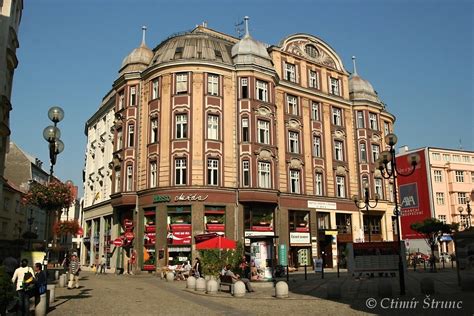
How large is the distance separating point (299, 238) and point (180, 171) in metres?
12.6

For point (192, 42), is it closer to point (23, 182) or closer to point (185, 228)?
point (185, 228)

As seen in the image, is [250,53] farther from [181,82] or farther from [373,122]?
[373,122]

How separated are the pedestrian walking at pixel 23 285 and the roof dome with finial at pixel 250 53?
28.6 meters

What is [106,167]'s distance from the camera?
46531 millimetres

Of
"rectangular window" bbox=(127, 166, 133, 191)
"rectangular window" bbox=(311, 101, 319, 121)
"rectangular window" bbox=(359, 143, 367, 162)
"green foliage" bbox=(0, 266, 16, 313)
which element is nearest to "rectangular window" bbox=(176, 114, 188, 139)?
"rectangular window" bbox=(127, 166, 133, 191)

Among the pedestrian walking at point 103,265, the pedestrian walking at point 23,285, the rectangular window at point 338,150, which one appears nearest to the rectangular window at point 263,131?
the rectangular window at point 338,150

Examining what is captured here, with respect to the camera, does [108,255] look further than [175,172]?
Yes

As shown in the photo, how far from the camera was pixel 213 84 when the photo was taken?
3809 centimetres

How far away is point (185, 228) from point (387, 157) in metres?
17.6

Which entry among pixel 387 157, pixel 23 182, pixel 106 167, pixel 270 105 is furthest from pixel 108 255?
pixel 23 182

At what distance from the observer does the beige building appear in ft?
92.9

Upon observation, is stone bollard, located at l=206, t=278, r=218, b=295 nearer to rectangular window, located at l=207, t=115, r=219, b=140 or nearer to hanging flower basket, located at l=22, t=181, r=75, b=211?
hanging flower basket, located at l=22, t=181, r=75, b=211

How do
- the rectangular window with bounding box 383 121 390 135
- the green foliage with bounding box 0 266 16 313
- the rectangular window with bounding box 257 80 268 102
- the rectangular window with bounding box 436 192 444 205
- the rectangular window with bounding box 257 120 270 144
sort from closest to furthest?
the green foliage with bounding box 0 266 16 313
the rectangular window with bounding box 257 120 270 144
the rectangular window with bounding box 257 80 268 102
the rectangular window with bounding box 383 121 390 135
the rectangular window with bounding box 436 192 444 205

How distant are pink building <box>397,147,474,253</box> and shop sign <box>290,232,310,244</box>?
35.2 meters
